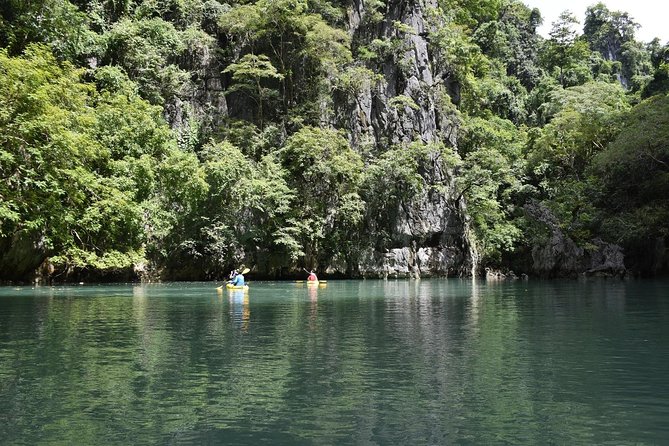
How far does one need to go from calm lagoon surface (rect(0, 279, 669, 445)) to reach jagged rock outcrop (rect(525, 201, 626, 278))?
26.9 metres

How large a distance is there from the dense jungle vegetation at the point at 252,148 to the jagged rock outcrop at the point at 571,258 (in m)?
0.80

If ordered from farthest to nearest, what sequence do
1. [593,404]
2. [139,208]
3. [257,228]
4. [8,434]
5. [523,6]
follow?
[523,6] → [257,228] → [139,208] → [593,404] → [8,434]

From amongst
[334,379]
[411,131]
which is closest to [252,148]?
[411,131]

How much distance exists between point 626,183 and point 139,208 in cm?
3098

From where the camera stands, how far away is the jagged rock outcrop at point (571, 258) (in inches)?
1622

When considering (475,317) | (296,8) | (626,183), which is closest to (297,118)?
(296,8)

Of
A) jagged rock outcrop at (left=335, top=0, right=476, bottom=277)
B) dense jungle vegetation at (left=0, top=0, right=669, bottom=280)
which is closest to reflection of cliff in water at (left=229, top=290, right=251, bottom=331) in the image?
dense jungle vegetation at (left=0, top=0, right=669, bottom=280)

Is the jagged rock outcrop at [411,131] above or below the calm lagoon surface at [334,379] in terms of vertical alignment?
above

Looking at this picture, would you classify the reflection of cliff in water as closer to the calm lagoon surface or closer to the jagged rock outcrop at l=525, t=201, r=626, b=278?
the calm lagoon surface

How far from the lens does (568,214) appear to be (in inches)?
1722

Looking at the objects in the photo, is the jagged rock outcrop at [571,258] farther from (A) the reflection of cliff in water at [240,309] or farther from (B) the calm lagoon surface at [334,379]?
(B) the calm lagoon surface at [334,379]

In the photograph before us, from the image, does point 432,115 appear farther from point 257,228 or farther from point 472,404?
point 472,404

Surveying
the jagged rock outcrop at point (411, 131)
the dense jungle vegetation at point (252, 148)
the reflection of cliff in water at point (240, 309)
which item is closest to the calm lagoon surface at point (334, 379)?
the reflection of cliff in water at point (240, 309)

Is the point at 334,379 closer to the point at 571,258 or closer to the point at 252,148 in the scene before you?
the point at 252,148
